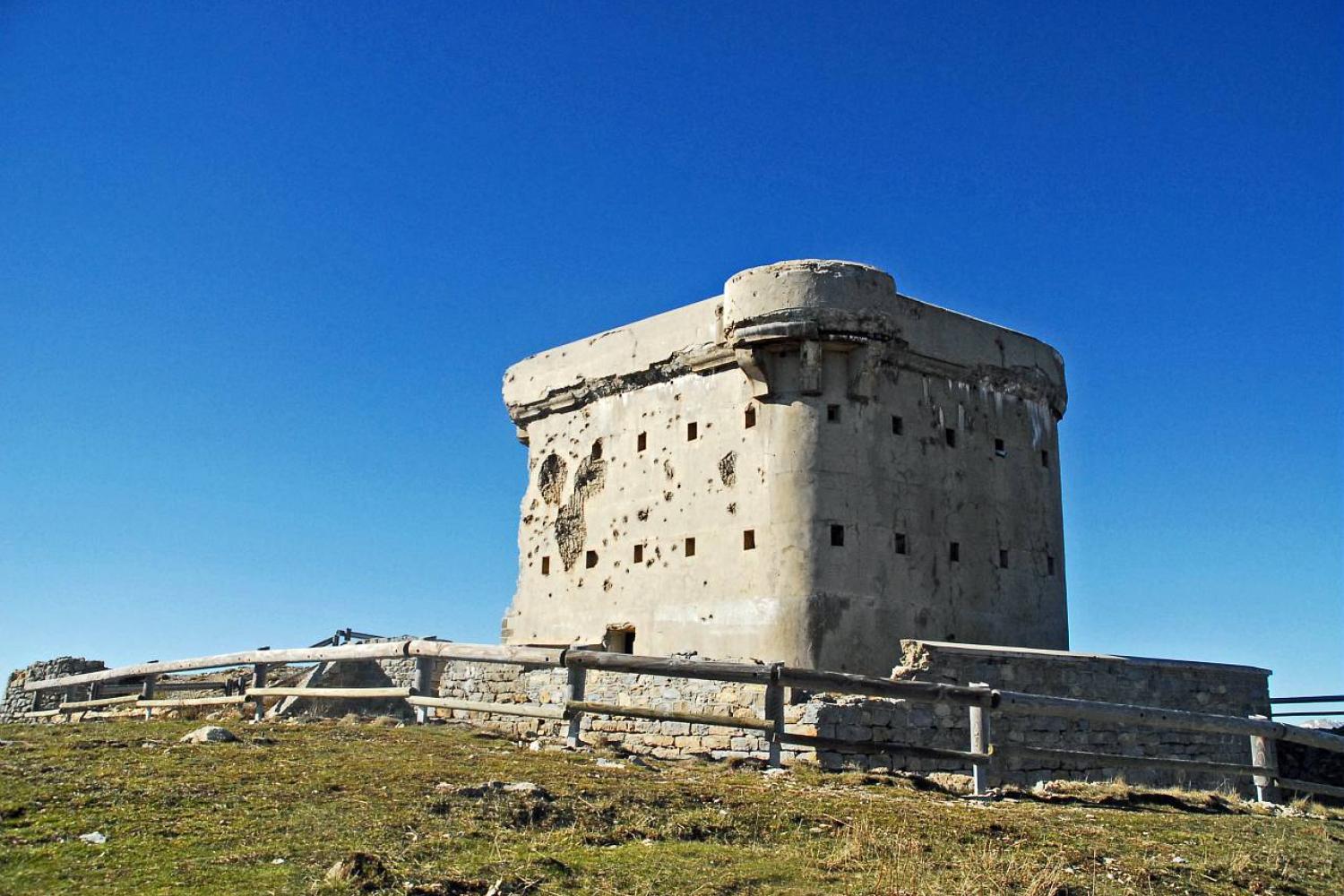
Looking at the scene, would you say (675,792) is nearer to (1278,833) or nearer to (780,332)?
(1278,833)

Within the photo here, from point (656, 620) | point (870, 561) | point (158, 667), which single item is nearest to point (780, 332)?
point (870, 561)

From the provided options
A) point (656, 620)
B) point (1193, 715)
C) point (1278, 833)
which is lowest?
point (1278, 833)

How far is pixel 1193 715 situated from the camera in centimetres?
1298

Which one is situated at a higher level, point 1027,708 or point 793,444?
point 793,444

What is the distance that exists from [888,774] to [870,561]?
312 inches

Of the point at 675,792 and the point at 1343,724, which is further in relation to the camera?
the point at 1343,724

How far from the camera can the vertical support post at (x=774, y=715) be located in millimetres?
12180

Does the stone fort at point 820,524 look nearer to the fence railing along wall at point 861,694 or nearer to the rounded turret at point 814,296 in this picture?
the rounded turret at point 814,296

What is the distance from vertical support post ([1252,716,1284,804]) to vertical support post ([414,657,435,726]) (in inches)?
389

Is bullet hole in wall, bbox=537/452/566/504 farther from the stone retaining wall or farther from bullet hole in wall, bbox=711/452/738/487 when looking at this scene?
bullet hole in wall, bbox=711/452/738/487

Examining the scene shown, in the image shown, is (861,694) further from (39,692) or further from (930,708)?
(39,692)

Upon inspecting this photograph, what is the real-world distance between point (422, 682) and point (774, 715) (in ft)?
17.2

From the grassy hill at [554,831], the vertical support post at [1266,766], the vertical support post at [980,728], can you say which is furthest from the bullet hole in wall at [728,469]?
the vertical support post at [1266,766]

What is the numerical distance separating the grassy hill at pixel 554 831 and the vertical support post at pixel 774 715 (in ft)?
1.95
